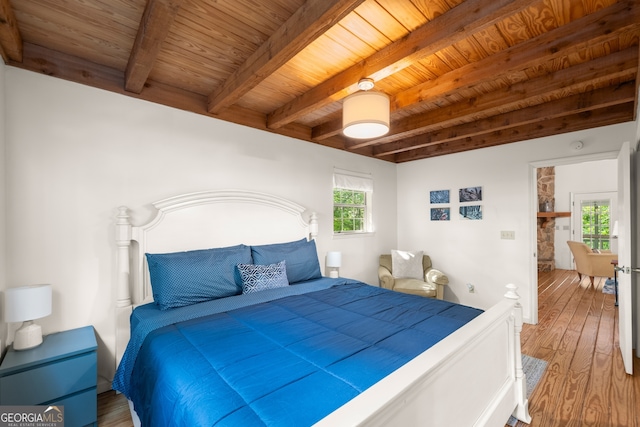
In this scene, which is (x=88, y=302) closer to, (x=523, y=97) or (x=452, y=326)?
(x=452, y=326)

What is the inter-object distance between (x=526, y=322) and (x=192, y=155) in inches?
172

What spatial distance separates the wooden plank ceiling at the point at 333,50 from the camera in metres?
1.50

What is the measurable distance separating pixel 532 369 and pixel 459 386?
1742mm

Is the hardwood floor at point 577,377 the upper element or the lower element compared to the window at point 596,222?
lower

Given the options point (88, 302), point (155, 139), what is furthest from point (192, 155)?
point (88, 302)

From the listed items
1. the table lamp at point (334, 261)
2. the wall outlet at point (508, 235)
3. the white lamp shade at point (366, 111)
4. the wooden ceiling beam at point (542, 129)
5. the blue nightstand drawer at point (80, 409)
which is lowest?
the blue nightstand drawer at point (80, 409)

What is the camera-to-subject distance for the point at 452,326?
66.9 inches

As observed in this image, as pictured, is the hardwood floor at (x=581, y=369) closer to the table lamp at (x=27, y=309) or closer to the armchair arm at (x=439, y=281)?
the armchair arm at (x=439, y=281)

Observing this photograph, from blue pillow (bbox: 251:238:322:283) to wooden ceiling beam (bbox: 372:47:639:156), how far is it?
6.02ft

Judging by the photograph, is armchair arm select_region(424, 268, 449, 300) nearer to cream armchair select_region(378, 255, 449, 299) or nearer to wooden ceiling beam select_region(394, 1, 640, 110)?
cream armchair select_region(378, 255, 449, 299)

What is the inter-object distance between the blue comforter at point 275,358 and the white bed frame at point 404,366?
167 mm

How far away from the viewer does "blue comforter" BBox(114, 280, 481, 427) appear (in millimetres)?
1015

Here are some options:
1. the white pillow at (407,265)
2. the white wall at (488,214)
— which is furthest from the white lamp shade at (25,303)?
the white wall at (488,214)

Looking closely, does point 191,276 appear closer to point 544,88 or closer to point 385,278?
point 385,278
